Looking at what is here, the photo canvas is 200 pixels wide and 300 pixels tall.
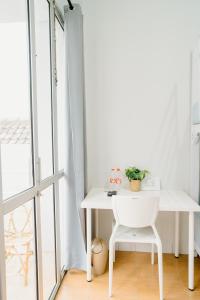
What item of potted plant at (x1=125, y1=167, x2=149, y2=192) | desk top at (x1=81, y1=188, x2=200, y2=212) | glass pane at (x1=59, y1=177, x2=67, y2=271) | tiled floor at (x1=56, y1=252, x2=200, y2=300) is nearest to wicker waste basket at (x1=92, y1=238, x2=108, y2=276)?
tiled floor at (x1=56, y1=252, x2=200, y2=300)

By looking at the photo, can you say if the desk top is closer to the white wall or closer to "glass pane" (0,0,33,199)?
the white wall

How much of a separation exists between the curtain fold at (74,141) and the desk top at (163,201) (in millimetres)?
142

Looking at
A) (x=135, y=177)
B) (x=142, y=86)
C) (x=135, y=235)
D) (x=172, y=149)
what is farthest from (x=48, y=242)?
(x=142, y=86)

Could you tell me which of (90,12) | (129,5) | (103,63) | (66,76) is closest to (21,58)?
(66,76)

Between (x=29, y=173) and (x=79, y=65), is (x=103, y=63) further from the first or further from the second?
(x=29, y=173)

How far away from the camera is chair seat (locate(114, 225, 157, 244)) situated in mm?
1912

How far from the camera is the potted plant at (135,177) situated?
7.98 feet

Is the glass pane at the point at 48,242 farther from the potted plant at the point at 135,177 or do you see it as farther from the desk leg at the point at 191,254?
the desk leg at the point at 191,254

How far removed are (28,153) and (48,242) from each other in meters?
0.86

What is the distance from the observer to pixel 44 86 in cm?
196

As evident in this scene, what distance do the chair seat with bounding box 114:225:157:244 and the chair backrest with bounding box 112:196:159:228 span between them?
0.14 m

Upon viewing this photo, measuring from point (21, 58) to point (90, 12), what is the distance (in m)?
1.40

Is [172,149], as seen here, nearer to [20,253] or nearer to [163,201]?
[163,201]

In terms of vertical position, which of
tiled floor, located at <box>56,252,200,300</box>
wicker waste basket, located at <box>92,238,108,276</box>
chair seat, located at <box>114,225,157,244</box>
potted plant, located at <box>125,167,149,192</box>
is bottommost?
tiled floor, located at <box>56,252,200,300</box>
